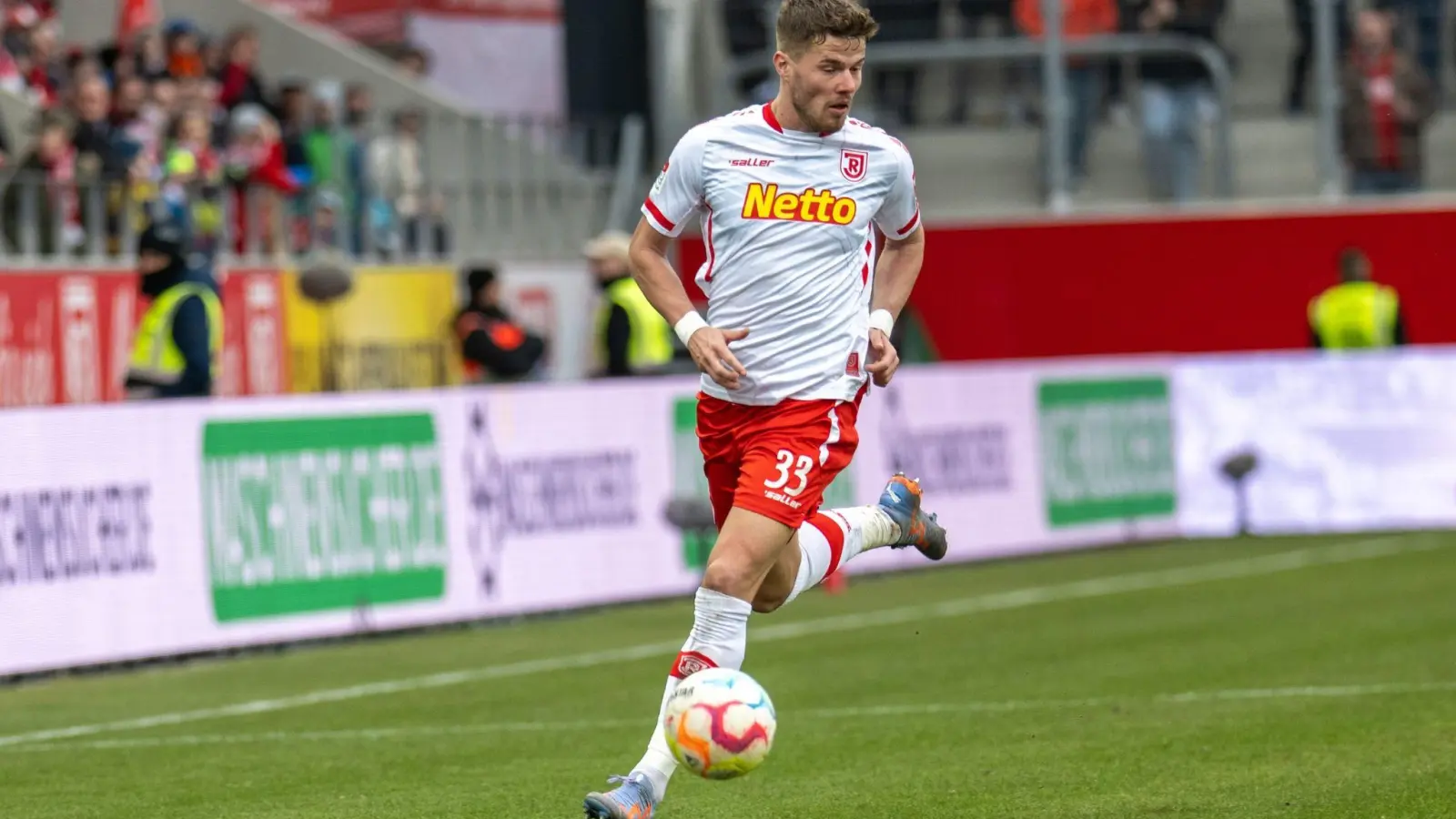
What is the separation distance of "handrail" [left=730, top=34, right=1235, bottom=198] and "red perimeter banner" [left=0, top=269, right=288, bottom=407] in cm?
732

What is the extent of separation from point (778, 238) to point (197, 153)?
13201 mm

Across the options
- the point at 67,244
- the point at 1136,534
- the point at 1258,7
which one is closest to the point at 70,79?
the point at 67,244

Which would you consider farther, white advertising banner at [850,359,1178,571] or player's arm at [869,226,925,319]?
white advertising banner at [850,359,1178,571]

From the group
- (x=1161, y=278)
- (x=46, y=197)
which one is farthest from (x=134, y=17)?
(x=1161, y=278)

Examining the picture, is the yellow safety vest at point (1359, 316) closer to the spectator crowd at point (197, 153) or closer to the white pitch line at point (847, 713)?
the spectator crowd at point (197, 153)

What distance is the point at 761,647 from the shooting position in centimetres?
1353

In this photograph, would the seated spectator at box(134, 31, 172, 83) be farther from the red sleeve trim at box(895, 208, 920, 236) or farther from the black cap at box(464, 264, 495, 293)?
the red sleeve trim at box(895, 208, 920, 236)

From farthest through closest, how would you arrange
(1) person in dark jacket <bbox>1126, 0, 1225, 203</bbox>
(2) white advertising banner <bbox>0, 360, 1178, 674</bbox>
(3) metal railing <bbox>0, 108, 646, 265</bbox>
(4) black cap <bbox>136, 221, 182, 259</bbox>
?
(1) person in dark jacket <bbox>1126, 0, 1225, 203</bbox>, (3) metal railing <bbox>0, 108, 646, 265</bbox>, (4) black cap <bbox>136, 221, 182, 259</bbox>, (2) white advertising banner <bbox>0, 360, 1178, 674</bbox>

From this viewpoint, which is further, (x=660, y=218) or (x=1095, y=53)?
(x=1095, y=53)

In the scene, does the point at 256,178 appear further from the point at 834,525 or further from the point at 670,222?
the point at 670,222

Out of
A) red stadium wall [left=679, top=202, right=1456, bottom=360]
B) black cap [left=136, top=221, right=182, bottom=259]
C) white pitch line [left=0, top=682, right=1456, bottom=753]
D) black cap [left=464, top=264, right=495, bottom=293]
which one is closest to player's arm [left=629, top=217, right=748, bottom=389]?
white pitch line [left=0, top=682, right=1456, bottom=753]

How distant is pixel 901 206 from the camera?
25.5 feet

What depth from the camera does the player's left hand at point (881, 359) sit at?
7488 mm

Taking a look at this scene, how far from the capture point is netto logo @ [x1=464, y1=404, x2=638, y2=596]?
1509 cm
